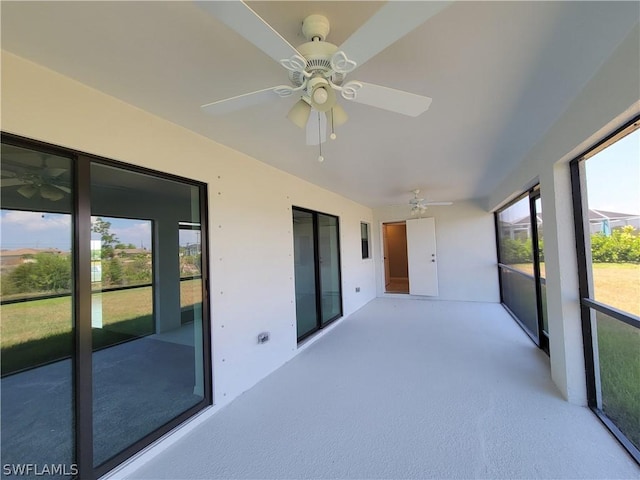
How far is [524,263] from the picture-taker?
3771 millimetres

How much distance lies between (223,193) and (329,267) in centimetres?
248

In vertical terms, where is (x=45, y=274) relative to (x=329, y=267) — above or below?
above

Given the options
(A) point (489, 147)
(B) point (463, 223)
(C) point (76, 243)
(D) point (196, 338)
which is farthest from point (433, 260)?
(C) point (76, 243)

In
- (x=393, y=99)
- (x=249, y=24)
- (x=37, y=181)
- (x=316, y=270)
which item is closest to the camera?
(x=249, y=24)

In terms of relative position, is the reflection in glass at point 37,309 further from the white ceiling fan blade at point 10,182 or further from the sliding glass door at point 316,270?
the sliding glass door at point 316,270

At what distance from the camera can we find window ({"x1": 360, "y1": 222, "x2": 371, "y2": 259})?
5936 millimetres

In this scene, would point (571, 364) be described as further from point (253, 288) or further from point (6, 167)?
point (6, 167)

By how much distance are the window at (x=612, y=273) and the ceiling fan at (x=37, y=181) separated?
320 centimetres

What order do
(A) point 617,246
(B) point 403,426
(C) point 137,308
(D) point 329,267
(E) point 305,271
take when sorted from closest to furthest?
(A) point 617,246 < (B) point 403,426 < (C) point 137,308 < (E) point 305,271 < (D) point 329,267

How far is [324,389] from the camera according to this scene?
239 centimetres

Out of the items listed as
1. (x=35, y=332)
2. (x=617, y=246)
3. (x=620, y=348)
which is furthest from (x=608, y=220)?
(x=35, y=332)

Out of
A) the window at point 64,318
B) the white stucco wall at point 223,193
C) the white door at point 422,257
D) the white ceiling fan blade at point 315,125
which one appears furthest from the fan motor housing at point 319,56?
the white door at point 422,257

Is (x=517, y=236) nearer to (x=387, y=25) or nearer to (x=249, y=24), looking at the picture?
(x=387, y=25)

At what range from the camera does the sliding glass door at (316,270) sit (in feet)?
11.8
